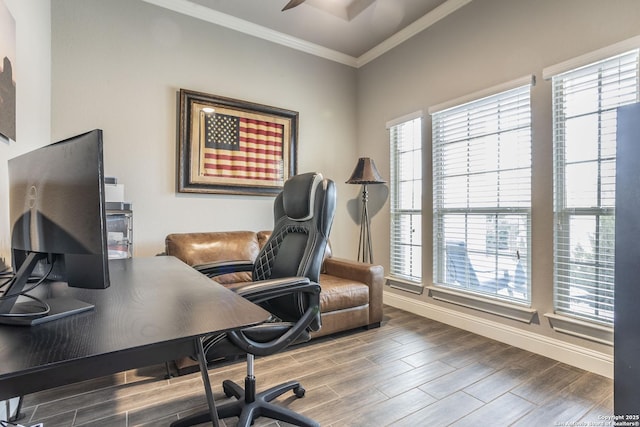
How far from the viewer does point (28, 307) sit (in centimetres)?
89

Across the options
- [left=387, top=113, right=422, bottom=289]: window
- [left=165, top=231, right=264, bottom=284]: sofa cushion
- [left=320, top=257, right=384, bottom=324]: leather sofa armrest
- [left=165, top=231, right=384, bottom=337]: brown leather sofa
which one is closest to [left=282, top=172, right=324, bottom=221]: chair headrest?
[left=165, top=231, right=384, bottom=337]: brown leather sofa

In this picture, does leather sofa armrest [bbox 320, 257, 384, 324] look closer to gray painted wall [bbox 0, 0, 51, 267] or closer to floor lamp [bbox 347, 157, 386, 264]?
floor lamp [bbox 347, 157, 386, 264]

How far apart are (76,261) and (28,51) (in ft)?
6.35

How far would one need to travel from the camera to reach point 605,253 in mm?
2010

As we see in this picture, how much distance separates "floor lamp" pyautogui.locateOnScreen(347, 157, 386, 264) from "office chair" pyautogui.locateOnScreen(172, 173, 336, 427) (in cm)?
155

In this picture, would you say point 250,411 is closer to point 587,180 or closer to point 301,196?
point 301,196

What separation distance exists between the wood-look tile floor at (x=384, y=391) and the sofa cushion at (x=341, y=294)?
1.04ft

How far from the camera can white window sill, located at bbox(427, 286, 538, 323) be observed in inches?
95.4

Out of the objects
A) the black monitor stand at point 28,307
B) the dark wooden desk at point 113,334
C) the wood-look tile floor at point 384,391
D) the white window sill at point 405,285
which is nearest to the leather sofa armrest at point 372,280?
the wood-look tile floor at point 384,391

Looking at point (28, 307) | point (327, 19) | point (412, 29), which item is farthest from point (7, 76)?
point (412, 29)

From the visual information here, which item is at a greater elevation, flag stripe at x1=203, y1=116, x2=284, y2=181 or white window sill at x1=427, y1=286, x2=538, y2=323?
flag stripe at x1=203, y1=116, x2=284, y2=181

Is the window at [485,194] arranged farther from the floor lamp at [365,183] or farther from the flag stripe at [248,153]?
the flag stripe at [248,153]

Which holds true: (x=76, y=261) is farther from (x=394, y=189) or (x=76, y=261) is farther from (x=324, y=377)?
(x=394, y=189)

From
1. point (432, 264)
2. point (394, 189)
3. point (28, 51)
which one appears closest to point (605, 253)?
point (432, 264)
